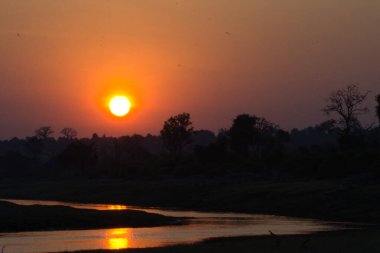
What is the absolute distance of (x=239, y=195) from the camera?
8331 cm

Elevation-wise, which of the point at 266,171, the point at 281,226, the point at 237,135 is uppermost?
the point at 237,135

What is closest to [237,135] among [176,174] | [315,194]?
[176,174]

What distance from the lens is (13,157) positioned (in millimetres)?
190125

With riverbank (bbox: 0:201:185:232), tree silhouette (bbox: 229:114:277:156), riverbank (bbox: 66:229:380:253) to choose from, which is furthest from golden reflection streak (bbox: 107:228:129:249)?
tree silhouette (bbox: 229:114:277:156)

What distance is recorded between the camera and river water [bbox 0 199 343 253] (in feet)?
135

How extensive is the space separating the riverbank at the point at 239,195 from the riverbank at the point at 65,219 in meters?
14.0

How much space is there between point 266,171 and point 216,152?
22.5 meters

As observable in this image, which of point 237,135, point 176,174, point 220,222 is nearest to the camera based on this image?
point 220,222

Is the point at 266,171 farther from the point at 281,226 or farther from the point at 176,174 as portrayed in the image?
the point at 281,226

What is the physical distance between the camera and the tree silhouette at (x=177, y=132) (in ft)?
503

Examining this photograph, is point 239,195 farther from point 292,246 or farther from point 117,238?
point 292,246

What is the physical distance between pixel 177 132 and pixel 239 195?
7076 cm

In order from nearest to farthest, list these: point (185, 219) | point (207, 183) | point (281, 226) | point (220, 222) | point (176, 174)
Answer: point (281, 226), point (220, 222), point (185, 219), point (207, 183), point (176, 174)

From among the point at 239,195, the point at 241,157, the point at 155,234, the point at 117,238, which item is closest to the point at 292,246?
the point at 117,238
